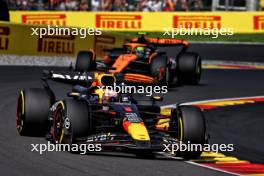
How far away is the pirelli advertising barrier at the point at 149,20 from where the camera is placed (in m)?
35.4

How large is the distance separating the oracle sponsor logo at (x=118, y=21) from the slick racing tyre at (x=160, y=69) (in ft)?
52.2

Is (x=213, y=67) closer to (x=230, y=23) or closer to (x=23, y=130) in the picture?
(x=230, y=23)

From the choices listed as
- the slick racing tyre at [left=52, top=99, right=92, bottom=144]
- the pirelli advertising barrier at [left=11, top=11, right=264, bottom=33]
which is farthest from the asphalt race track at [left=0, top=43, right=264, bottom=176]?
the pirelli advertising barrier at [left=11, top=11, right=264, bottom=33]

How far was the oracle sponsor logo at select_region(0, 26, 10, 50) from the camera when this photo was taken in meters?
23.6

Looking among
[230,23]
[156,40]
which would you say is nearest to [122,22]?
[230,23]

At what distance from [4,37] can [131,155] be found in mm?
12730

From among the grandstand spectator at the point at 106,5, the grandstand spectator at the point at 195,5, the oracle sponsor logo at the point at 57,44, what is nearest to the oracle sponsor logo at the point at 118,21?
the grandstand spectator at the point at 106,5

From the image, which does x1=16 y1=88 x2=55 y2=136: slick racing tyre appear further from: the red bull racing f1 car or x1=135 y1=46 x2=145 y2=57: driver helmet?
x1=135 y1=46 x2=145 y2=57: driver helmet

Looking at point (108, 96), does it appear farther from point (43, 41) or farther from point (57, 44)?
point (57, 44)

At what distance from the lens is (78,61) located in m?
20.4

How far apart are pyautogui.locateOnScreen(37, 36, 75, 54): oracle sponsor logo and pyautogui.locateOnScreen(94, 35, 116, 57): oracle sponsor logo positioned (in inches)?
37.9

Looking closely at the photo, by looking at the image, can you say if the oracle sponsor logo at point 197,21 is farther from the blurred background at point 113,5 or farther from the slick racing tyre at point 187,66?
the slick racing tyre at point 187,66

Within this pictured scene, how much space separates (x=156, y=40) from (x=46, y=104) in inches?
340

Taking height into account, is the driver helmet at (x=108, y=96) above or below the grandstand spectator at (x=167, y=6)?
above
